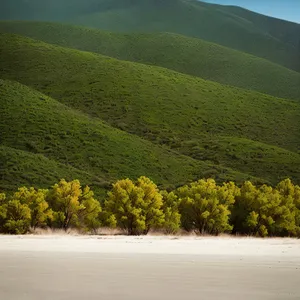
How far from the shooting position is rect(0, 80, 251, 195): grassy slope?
7669 centimetres

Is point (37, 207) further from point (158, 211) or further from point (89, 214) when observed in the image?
point (158, 211)

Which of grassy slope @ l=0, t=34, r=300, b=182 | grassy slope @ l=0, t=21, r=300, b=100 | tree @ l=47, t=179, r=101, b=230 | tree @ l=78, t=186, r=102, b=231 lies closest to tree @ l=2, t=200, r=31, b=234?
tree @ l=47, t=179, r=101, b=230

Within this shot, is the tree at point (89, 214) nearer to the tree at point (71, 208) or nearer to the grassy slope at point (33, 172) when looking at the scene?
the tree at point (71, 208)

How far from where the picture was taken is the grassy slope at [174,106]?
97.7 metres

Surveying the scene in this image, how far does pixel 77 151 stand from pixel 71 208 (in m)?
39.6

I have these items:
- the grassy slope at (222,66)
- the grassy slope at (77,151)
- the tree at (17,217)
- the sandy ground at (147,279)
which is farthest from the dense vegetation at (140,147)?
the sandy ground at (147,279)

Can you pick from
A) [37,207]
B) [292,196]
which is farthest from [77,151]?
[37,207]

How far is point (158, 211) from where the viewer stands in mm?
46250

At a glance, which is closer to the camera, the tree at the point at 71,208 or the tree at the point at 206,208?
the tree at the point at 206,208

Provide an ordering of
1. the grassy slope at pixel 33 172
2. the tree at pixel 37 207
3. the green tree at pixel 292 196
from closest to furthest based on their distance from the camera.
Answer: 1. the tree at pixel 37 207
2. the green tree at pixel 292 196
3. the grassy slope at pixel 33 172

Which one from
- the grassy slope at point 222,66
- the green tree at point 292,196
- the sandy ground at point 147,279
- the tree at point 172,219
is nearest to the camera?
the sandy ground at point 147,279

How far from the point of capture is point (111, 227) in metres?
46.5

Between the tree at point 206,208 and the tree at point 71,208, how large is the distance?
705cm

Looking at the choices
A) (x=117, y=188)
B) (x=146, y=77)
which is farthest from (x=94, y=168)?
(x=146, y=77)
